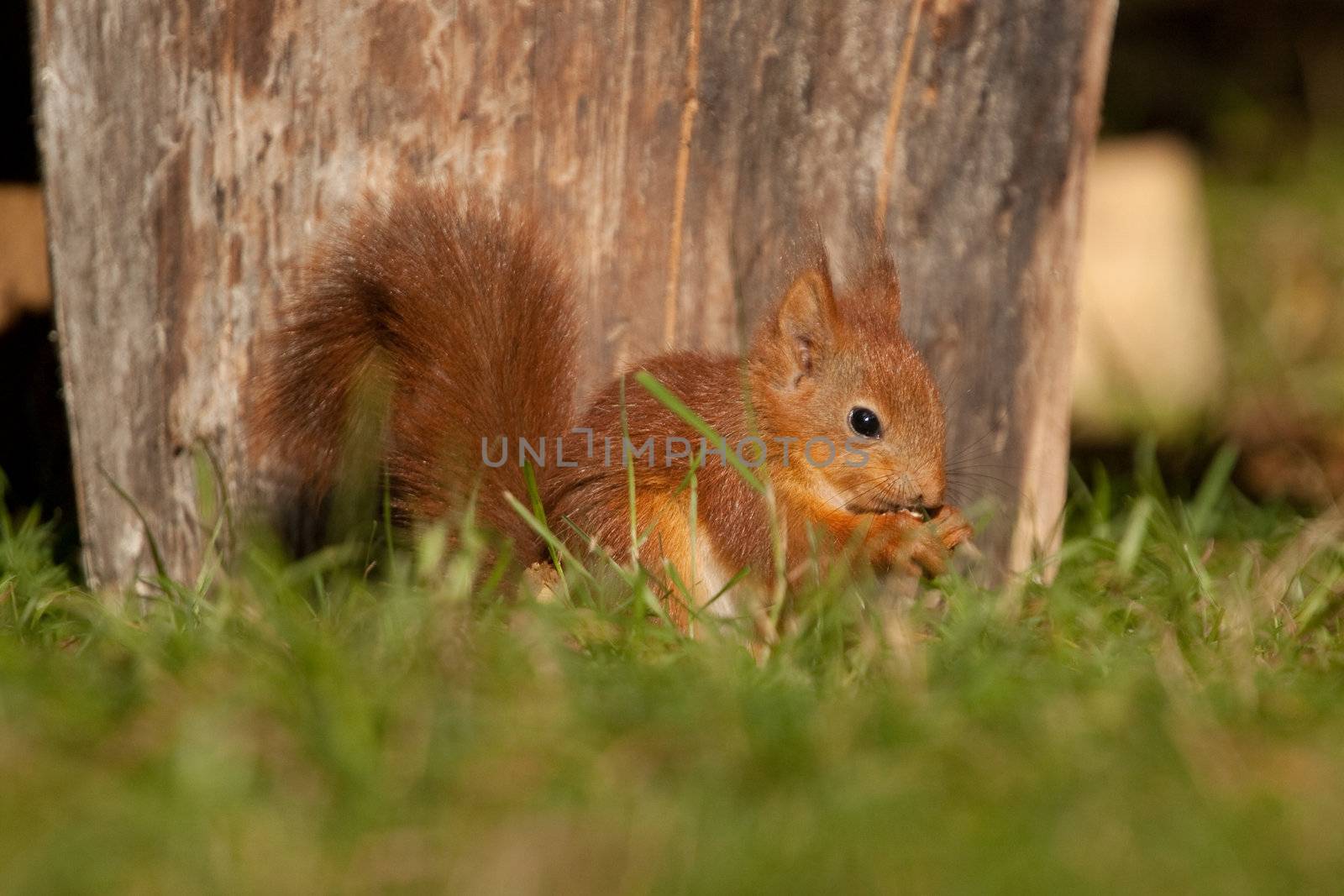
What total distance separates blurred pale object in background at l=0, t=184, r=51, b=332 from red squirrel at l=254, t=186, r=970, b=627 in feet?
5.19

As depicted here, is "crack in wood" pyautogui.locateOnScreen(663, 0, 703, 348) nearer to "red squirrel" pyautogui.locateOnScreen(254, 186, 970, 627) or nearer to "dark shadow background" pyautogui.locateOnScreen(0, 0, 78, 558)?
"red squirrel" pyautogui.locateOnScreen(254, 186, 970, 627)

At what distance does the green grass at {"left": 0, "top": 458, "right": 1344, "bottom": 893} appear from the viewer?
59.2 inches

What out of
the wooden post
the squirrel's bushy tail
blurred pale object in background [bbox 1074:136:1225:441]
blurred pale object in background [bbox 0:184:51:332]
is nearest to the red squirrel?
the squirrel's bushy tail

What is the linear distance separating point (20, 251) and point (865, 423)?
2572 mm

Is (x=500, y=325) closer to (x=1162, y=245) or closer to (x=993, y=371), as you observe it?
(x=993, y=371)

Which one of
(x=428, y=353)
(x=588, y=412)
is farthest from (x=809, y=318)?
(x=428, y=353)

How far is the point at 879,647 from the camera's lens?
213 centimetres

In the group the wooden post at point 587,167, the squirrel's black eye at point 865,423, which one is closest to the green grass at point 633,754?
the squirrel's black eye at point 865,423

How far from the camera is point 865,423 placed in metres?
2.64

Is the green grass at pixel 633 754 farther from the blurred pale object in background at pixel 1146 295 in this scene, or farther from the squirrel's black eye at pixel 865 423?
the blurred pale object in background at pixel 1146 295

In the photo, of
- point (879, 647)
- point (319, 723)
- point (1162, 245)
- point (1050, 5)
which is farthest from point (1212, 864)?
point (1162, 245)

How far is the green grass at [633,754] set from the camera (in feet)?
4.93

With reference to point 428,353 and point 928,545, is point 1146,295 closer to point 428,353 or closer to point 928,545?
point 928,545

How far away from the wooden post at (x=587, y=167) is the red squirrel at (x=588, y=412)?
198 millimetres
